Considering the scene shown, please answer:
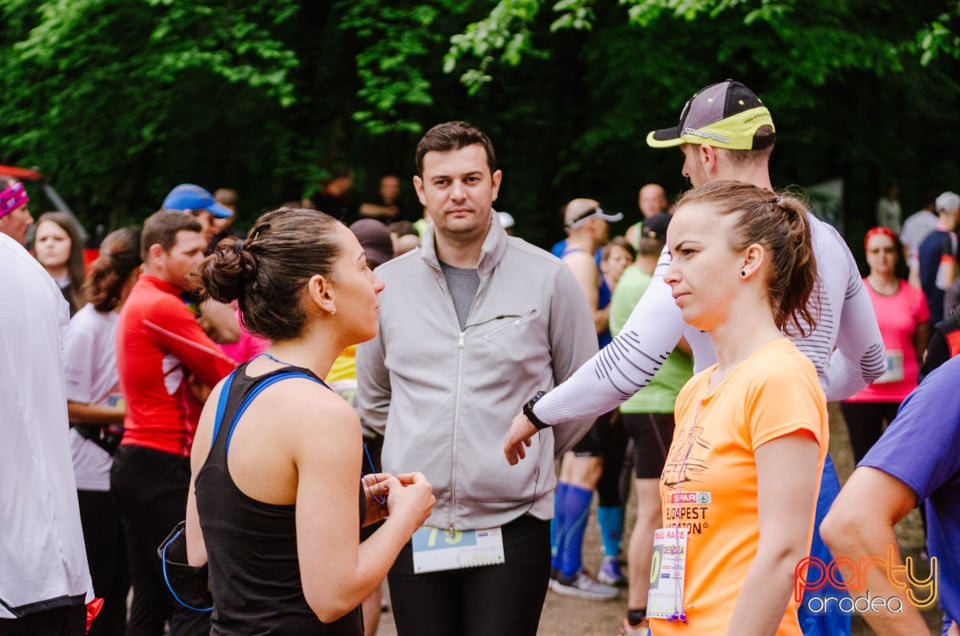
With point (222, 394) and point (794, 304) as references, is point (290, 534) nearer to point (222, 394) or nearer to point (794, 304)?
point (222, 394)

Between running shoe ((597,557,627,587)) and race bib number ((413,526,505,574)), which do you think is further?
running shoe ((597,557,627,587))

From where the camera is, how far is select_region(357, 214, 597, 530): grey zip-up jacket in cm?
367

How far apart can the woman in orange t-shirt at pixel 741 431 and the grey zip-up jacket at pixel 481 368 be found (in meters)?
1.21

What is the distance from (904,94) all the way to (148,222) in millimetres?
11686

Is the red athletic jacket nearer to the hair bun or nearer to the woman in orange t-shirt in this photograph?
the hair bun

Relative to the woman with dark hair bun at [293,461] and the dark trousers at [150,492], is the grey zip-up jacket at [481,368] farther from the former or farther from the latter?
the dark trousers at [150,492]

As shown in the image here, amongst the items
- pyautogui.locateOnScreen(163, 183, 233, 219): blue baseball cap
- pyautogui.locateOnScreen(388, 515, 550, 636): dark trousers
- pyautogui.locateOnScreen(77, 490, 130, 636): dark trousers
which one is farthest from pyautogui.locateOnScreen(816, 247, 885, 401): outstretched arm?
pyautogui.locateOnScreen(163, 183, 233, 219): blue baseball cap

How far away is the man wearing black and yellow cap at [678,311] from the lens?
2969 mm

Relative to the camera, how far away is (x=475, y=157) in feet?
12.9

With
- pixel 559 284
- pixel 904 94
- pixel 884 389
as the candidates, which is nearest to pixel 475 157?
pixel 559 284

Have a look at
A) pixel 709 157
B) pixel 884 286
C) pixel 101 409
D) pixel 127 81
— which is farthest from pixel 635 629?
pixel 127 81

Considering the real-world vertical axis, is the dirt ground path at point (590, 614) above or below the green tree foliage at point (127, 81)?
below

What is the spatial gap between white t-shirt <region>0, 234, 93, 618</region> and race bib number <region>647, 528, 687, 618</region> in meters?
1.58

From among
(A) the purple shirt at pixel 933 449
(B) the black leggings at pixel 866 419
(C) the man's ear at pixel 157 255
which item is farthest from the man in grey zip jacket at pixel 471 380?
(B) the black leggings at pixel 866 419
